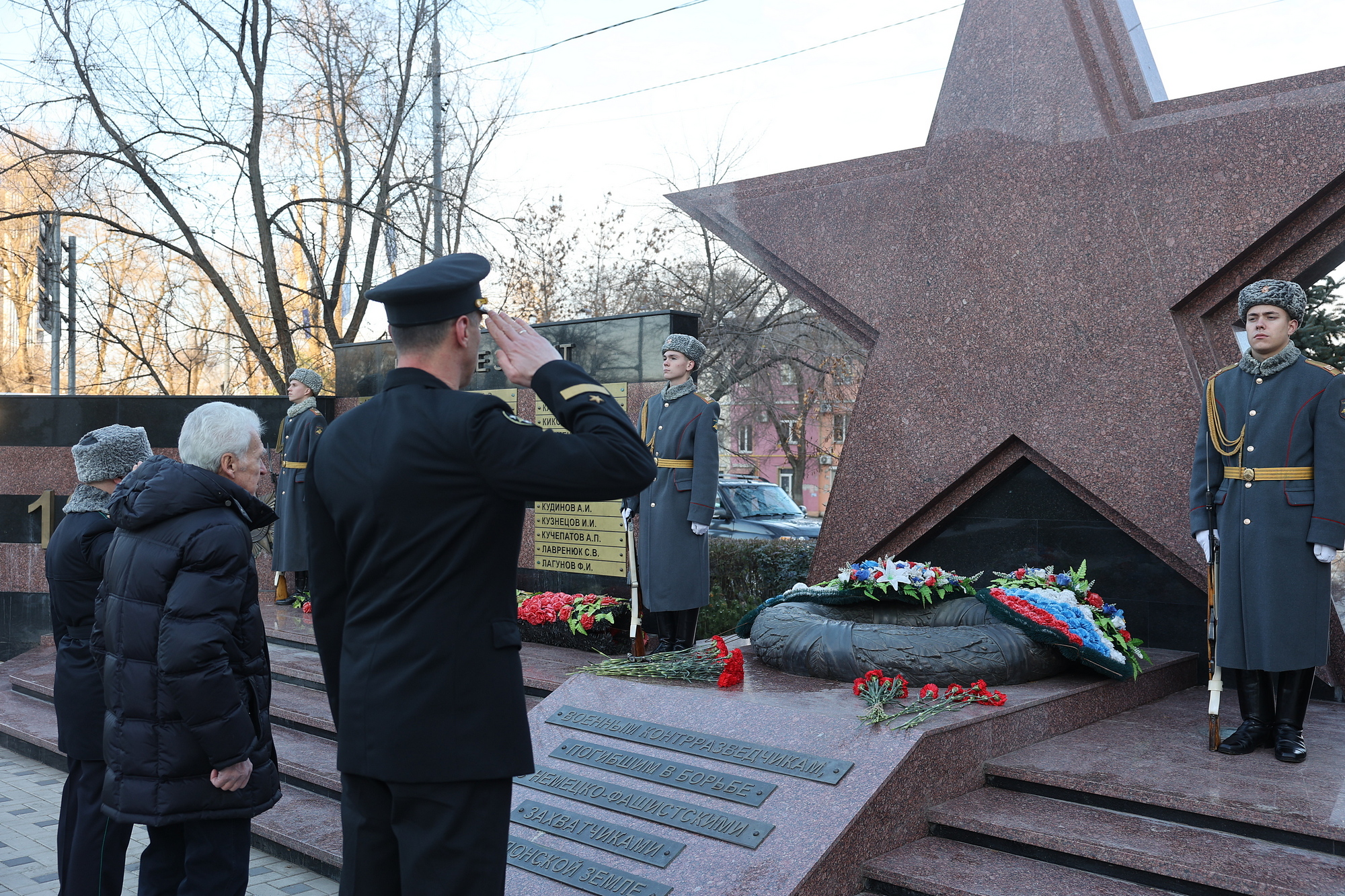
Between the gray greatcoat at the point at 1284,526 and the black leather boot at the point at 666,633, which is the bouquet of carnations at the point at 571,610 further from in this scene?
the gray greatcoat at the point at 1284,526

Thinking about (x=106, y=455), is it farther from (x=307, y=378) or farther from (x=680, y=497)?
(x=307, y=378)

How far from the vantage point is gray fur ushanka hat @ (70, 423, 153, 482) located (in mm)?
3820

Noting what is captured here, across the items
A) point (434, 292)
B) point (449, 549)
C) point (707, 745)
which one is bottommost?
point (707, 745)

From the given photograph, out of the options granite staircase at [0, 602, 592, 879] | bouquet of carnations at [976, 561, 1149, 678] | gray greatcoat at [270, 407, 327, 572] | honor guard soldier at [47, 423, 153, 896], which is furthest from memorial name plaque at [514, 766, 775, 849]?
gray greatcoat at [270, 407, 327, 572]

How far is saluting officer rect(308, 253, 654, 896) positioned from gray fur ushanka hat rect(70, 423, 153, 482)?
2141 mm

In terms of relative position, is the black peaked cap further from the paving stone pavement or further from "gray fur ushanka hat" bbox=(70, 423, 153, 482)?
the paving stone pavement

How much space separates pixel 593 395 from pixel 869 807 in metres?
2.03

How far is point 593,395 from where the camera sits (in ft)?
6.71

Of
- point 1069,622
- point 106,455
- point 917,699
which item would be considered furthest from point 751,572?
point 106,455

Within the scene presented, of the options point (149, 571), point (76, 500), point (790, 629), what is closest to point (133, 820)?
point (149, 571)

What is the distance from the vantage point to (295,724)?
230 inches

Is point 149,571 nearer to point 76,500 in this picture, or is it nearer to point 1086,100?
point 76,500

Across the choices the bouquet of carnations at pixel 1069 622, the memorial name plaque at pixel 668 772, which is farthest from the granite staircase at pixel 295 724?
the bouquet of carnations at pixel 1069 622

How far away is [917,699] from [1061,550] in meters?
2.40
